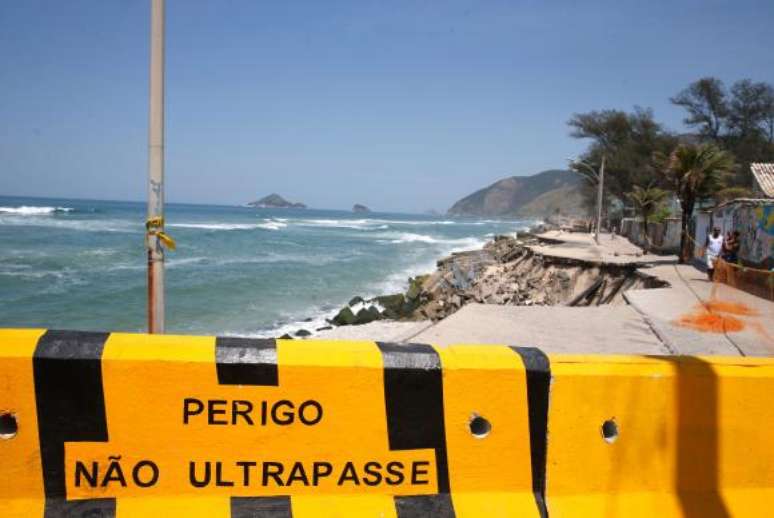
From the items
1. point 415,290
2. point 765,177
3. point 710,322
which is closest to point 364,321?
point 415,290

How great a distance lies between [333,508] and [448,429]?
23.5 inches

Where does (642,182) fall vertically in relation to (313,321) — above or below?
above

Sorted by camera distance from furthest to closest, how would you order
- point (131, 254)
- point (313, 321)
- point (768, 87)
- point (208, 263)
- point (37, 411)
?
point (768, 87), point (131, 254), point (208, 263), point (313, 321), point (37, 411)

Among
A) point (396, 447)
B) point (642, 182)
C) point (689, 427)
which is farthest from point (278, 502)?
point (642, 182)

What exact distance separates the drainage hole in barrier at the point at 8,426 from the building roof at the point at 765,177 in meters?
24.7

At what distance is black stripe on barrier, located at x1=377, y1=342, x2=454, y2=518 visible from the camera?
2615mm

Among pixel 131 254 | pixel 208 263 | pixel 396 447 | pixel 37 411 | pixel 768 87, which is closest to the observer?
pixel 37 411

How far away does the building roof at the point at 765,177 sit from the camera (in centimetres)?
2238

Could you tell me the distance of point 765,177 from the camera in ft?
77.3

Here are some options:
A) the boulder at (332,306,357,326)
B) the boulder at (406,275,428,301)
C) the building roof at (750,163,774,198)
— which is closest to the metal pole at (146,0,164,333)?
the boulder at (332,306,357,326)

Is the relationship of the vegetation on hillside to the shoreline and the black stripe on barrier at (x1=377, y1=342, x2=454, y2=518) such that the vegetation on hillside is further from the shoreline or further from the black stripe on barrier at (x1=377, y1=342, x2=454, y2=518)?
the black stripe on barrier at (x1=377, y1=342, x2=454, y2=518)

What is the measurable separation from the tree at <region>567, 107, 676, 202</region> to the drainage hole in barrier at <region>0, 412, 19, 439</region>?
50.2 meters

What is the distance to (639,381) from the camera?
9.04 ft

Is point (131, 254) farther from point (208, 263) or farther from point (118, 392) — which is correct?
point (118, 392)
